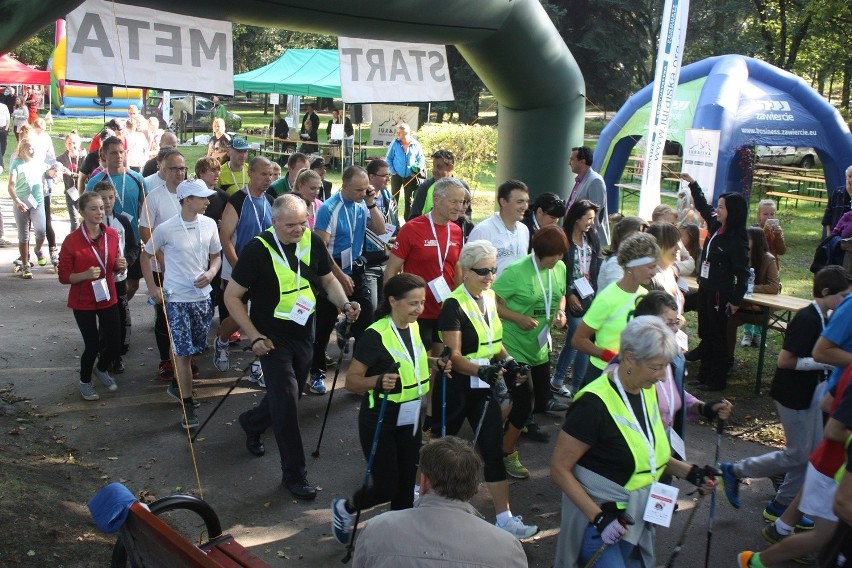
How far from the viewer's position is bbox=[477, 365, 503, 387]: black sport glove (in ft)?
16.0

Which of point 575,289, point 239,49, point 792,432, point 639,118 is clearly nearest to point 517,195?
point 575,289

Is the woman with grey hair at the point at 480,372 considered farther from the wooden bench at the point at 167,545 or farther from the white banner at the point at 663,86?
the white banner at the point at 663,86

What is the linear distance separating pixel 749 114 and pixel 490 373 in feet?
36.2

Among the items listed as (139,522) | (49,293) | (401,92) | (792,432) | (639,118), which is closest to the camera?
(139,522)

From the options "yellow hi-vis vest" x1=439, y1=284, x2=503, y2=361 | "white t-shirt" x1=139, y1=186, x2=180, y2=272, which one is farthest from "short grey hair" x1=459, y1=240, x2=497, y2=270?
"white t-shirt" x1=139, y1=186, x2=180, y2=272

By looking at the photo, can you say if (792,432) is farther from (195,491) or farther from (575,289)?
(195,491)

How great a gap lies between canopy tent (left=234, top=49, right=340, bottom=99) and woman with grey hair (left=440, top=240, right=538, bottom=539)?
18394 mm

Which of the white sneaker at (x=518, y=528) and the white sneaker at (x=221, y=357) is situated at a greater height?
the white sneaker at (x=221, y=357)

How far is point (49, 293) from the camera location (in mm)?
10398

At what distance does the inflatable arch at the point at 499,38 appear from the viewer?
19.6 ft

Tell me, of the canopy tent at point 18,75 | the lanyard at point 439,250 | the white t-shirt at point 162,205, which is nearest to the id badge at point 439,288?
the lanyard at point 439,250

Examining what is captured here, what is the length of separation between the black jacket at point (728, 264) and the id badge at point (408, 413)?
14.3 ft

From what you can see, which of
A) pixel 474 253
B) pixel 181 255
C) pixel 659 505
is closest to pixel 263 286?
pixel 474 253

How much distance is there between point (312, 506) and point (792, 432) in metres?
3.15
